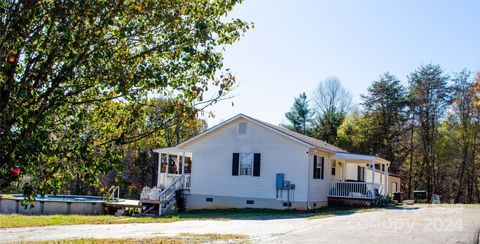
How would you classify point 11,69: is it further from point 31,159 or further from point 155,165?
point 155,165

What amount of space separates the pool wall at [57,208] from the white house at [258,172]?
391cm

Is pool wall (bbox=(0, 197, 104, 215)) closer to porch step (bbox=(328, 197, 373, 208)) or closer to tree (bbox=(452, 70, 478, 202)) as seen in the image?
porch step (bbox=(328, 197, 373, 208))

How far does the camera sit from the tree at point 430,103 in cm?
4397

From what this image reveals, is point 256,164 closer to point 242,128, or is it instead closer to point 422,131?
point 242,128

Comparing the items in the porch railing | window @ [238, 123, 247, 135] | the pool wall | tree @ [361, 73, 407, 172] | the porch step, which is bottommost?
the pool wall

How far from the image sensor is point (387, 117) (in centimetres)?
4825

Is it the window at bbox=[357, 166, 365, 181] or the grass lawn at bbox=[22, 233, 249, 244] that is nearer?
the grass lawn at bbox=[22, 233, 249, 244]

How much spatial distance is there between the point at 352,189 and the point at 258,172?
5.89 m

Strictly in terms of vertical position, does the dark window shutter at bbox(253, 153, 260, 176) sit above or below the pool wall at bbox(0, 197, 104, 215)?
above

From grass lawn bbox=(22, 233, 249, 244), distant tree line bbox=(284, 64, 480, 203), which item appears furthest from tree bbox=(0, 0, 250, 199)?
distant tree line bbox=(284, 64, 480, 203)

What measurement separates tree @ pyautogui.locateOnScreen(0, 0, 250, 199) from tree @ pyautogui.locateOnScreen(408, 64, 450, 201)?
39.9m

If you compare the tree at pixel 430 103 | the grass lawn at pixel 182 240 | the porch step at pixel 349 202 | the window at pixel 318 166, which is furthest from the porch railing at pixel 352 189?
the tree at pixel 430 103

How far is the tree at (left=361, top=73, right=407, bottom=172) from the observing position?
47756 millimetres

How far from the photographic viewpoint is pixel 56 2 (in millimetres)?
6715
